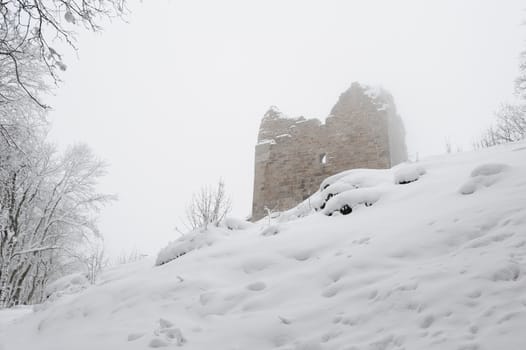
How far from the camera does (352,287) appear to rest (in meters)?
2.53

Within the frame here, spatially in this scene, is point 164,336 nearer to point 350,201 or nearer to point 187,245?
point 187,245

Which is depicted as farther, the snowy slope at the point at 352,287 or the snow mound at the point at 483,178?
the snow mound at the point at 483,178

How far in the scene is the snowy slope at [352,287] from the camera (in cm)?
192

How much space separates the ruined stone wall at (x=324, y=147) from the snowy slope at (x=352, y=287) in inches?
206

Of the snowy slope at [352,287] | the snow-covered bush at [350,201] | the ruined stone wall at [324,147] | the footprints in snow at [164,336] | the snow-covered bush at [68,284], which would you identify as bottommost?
the snow-covered bush at [68,284]

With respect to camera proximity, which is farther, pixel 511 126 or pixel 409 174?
pixel 511 126

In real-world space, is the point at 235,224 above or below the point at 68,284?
above

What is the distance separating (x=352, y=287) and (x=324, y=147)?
322 inches

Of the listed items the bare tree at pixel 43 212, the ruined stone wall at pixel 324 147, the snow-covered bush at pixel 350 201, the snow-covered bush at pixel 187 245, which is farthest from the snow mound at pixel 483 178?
the bare tree at pixel 43 212

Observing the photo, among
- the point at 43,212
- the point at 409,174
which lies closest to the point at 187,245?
the point at 409,174

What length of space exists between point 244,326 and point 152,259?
3943 mm

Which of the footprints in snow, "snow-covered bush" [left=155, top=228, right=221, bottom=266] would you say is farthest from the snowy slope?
"snow-covered bush" [left=155, top=228, right=221, bottom=266]

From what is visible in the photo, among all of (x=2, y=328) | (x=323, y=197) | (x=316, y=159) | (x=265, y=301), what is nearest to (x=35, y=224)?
(x=2, y=328)

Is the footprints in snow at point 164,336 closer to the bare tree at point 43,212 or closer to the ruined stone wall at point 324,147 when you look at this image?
the ruined stone wall at point 324,147
